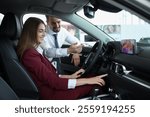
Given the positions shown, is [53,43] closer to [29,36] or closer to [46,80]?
[29,36]

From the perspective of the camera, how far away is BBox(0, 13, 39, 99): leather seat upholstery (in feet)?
7.45

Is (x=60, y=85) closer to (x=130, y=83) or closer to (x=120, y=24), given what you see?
(x=130, y=83)

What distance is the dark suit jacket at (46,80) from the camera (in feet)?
7.16

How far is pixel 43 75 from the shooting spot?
219 cm

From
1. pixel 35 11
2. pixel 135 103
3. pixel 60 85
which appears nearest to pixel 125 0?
pixel 135 103

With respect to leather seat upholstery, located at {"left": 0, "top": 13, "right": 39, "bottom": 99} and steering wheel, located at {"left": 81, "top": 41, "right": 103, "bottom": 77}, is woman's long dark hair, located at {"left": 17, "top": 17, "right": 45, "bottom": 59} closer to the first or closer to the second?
leather seat upholstery, located at {"left": 0, "top": 13, "right": 39, "bottom": 99}

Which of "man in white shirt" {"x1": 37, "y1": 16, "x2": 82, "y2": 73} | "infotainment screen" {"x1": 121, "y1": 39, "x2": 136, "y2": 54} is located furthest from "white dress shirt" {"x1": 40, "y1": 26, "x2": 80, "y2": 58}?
"infotainment screen" {"x1": 121, "y1": 39, "x2": 136, "y2": 54}

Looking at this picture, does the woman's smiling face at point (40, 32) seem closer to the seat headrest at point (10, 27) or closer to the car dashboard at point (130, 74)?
the seat headrest at point (10, 27)

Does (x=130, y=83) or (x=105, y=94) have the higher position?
(x=130, y=83)

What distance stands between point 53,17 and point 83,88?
42.7 inches

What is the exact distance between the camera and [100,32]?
126 inches

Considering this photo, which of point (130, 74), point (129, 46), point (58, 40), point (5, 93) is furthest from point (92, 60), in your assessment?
point (5, 93)

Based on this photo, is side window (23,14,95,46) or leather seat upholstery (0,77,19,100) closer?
leather seat upholstery (0,77,19,100)

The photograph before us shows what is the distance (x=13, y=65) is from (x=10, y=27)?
0.88 feet
